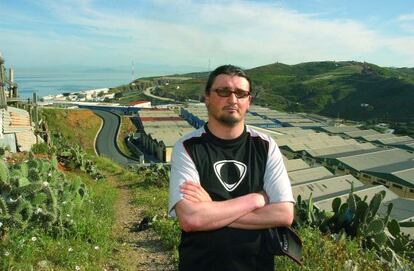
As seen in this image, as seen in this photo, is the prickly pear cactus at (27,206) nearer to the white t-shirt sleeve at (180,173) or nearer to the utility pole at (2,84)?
the white t-shirt sleeve at (180,173)

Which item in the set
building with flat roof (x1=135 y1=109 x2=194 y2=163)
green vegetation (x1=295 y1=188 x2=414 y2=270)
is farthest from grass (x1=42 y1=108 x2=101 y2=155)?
green vegetation (x1=295 y1=188 x2=414 y2=270)

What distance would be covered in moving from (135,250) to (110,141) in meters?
45.6

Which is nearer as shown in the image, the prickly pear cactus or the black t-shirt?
the black t-shirt

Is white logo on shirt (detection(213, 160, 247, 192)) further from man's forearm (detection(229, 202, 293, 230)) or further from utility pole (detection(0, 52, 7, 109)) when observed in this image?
utility pole (detection(0, 52, 7, 109))

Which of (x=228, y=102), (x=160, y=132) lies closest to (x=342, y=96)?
(x=160, y=132)

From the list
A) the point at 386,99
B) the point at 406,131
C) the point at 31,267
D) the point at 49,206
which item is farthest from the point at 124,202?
the point at 386,99

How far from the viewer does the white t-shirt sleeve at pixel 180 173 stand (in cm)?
330

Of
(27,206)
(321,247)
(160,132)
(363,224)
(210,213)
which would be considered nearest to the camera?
(210,213)

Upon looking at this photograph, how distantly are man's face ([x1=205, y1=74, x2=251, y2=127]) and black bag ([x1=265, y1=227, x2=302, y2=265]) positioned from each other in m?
1.03

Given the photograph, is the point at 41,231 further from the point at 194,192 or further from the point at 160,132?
the point at 160,132

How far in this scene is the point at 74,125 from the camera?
51688 millimetres

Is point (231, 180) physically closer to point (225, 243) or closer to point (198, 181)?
point (198, 181)

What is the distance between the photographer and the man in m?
3.21

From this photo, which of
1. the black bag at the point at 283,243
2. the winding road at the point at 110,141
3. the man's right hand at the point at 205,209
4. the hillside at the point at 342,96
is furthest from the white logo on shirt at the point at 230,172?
the hillside at the point at 342,96
